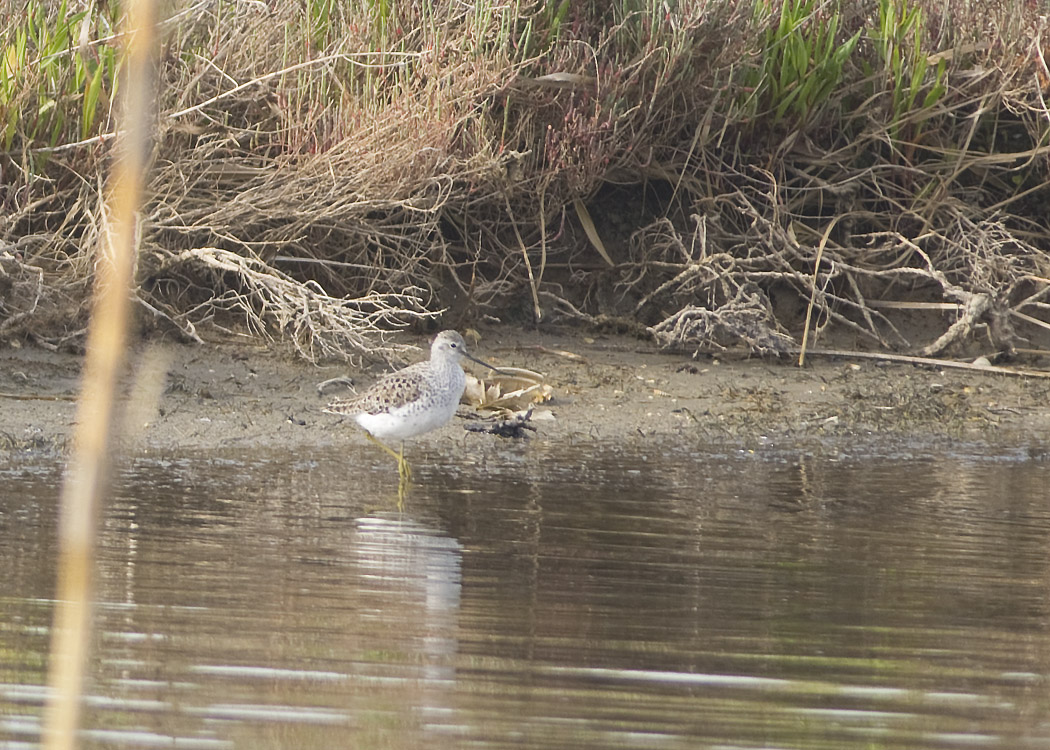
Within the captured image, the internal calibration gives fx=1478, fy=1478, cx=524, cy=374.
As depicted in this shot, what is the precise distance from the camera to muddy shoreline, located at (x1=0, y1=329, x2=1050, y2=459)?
7469mm

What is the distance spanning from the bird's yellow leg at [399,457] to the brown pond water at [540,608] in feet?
0.31

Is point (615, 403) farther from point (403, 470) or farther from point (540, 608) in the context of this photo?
point (540, 608)

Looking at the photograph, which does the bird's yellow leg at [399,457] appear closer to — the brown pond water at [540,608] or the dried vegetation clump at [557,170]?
the brown pond water at [540,608]

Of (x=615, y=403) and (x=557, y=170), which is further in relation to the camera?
(x=557, y=170)

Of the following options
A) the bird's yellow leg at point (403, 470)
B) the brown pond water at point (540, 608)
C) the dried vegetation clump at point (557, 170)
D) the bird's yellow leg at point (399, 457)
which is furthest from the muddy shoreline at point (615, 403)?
the bird's yellow leg at point (403, 470)

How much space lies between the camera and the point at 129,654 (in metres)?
3.72

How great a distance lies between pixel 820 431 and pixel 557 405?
148 cm

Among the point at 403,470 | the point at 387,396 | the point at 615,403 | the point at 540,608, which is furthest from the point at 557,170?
the point at 540,608

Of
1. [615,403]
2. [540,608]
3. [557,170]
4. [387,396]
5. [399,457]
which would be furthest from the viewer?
[557,170]

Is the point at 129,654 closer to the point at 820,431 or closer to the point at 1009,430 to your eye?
the point at 820,431

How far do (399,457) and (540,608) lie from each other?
246cm

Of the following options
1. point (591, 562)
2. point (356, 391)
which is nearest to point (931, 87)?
point (356, 391)

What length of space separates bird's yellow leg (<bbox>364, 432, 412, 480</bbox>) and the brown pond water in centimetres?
9

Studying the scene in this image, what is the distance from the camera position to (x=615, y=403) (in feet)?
28.0
